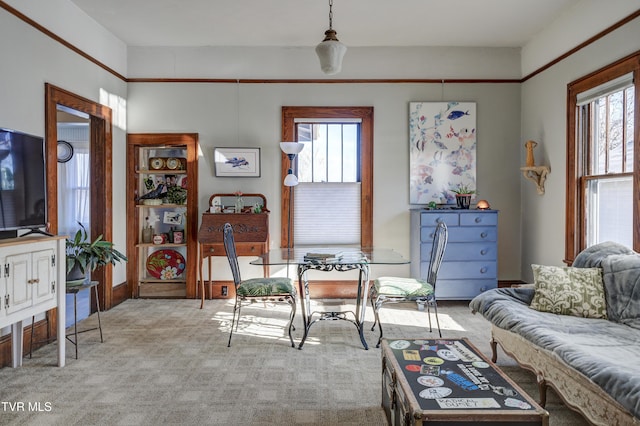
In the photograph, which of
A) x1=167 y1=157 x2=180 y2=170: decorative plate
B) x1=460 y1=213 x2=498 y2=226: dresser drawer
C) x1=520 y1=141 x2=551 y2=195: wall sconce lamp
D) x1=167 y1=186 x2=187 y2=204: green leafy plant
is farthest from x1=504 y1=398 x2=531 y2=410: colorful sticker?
x1=167 y1=157 x2=180 y2=170: decorative plate

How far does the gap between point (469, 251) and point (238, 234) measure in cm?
259

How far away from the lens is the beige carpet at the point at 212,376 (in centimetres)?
248

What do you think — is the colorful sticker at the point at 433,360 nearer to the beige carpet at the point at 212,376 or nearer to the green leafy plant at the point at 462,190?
the beige carpet at the point at 212,376

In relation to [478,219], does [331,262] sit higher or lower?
lower

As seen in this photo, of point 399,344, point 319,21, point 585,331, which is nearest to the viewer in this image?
point 399,344

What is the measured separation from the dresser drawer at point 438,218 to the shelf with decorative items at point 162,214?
2.71 m

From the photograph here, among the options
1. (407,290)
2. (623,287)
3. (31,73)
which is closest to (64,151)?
(31,73)

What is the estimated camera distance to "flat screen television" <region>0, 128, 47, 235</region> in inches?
117

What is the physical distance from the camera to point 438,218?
16.2ft

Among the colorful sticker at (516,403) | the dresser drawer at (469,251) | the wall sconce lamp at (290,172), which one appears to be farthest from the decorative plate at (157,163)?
the colorful sticker at (516,403)

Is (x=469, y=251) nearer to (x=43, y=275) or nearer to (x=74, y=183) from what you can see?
(x=43, y=275)

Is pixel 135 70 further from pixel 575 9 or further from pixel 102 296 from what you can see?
pixel 575 9

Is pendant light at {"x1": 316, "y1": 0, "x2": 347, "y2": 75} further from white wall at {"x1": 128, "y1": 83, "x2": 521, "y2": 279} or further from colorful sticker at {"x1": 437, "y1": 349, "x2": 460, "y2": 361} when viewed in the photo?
white wall at {"x1": 128, "y1": 83, "x2": 521, "y2": 279}

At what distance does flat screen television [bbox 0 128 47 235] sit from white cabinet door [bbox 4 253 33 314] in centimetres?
33
